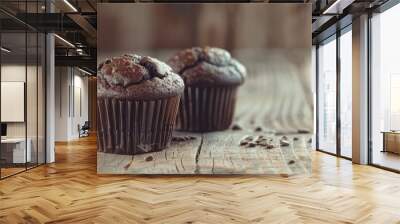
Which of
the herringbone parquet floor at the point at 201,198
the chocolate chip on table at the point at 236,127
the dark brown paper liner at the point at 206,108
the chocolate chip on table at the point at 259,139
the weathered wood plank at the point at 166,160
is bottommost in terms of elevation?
the herringbone parquet floor at the point at 201,198

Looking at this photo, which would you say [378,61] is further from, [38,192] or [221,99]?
[38,192]

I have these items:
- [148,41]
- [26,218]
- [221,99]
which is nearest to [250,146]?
[221,99]

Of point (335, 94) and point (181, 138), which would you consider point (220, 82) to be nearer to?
point (181, 138)

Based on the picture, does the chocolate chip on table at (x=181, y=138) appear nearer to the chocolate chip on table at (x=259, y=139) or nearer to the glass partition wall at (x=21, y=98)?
the chocolate chip on table at (x=259, y=139)

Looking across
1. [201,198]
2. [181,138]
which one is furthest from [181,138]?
[201,198]

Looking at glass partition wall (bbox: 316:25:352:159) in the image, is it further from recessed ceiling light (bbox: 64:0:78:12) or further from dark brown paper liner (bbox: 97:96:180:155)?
recessed ceiling light (bbox: 64:0:78:12)

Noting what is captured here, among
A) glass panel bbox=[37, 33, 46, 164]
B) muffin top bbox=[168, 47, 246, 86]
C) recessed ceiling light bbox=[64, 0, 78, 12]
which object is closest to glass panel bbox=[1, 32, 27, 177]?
glass panel bbox=[37, 33, 46, 164]

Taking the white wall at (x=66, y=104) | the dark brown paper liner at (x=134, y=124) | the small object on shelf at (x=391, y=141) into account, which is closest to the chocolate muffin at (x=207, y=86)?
the dark brown paper liner at (x=134, y=124)
